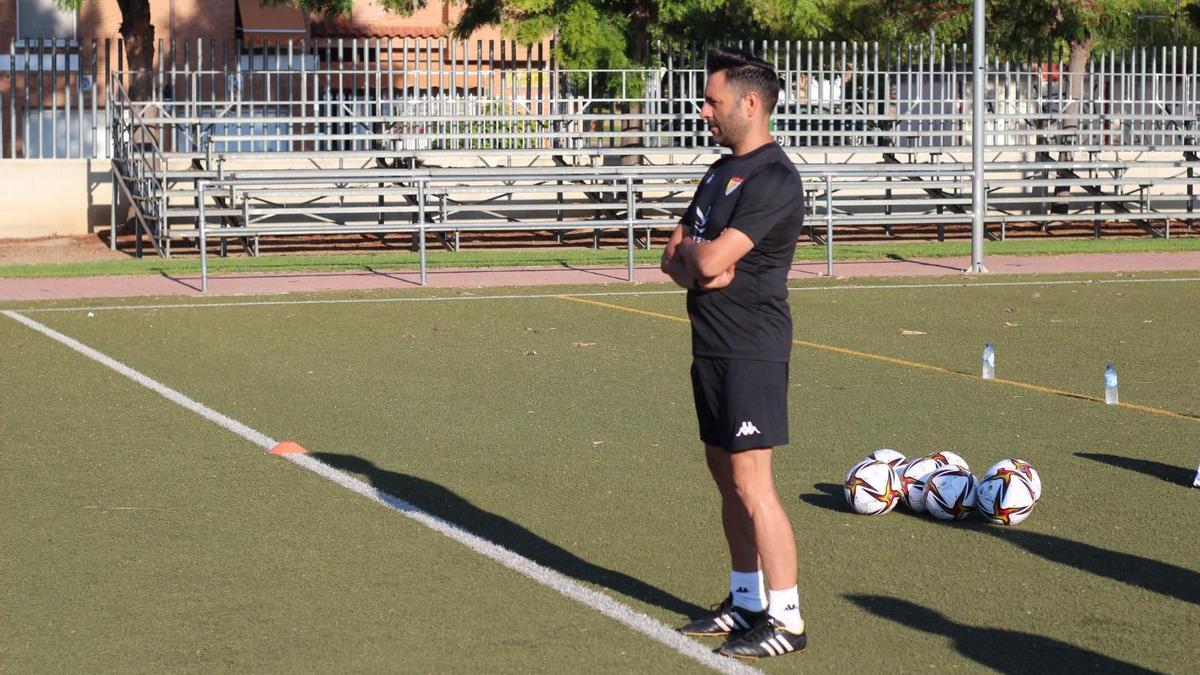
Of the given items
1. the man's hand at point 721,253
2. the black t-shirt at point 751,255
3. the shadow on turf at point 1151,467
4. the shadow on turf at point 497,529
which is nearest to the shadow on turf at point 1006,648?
the shadow on turf at point 497,529

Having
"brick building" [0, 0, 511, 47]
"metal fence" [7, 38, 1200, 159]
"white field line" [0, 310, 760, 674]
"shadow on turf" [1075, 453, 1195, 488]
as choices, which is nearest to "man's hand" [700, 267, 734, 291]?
"white field line" [0, 310, 760, 674]

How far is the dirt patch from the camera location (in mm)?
23750

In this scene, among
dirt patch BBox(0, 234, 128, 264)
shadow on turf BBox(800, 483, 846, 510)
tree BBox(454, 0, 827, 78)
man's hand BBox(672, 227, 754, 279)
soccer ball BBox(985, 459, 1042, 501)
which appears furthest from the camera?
tree BBox(454, 0, 827, 78)

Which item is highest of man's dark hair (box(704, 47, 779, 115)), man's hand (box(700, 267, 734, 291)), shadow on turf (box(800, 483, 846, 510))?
man's dark hair (box(704, 47, 779, 115))

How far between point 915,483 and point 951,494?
0.19 meters

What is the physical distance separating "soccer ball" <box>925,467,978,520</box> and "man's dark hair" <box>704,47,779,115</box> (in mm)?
2475

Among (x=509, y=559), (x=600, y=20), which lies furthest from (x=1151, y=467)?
(x=600, y=20)

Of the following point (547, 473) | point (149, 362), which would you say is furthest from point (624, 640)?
point (149, 362)

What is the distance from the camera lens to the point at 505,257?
2305 cm

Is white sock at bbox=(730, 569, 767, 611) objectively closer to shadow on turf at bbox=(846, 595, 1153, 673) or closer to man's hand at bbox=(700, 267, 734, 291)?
shadow on turf at bbox=(846, 595, 1153, 673)

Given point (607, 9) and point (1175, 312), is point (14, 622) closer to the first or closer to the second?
point (1175, 312)

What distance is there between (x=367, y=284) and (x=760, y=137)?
14423mm

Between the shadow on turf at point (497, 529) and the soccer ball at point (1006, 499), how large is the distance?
1.63m

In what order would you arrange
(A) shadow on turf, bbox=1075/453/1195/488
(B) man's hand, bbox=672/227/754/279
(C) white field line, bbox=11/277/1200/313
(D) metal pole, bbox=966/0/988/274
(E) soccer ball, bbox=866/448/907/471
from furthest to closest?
(D) metal pole, bbox=966/0/988/274, (C) white field line, bbox=11/277/1200/313, (A) shadow on turf, bbox=1075/453/1195/488, (E) soccer ball, bbox=866/448/907/471, (B) man's hand, bbox=672/227/754/279
